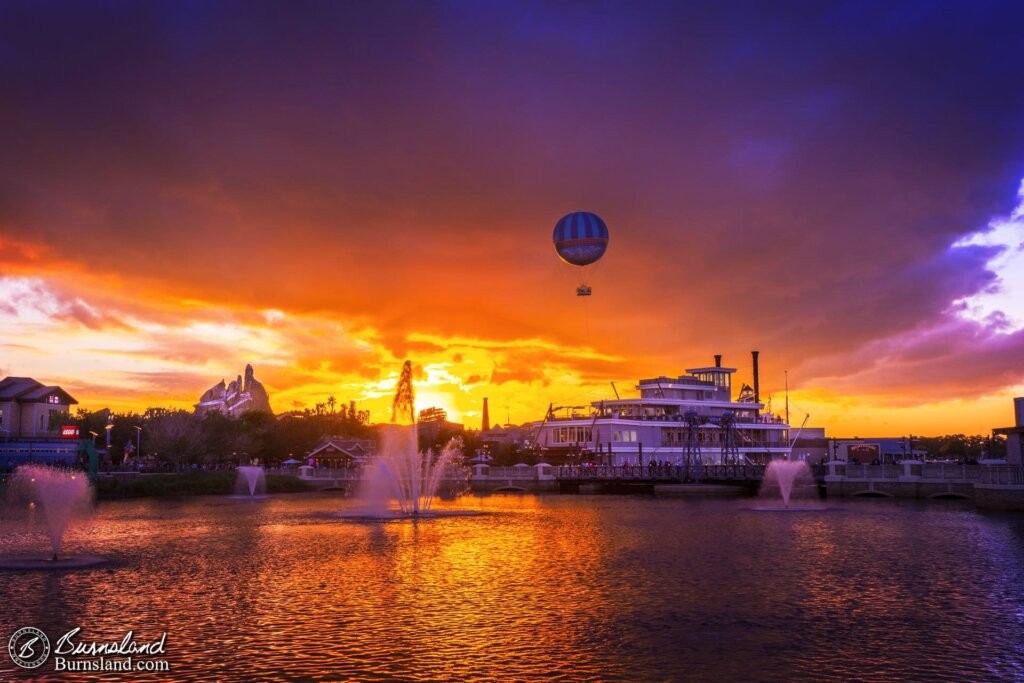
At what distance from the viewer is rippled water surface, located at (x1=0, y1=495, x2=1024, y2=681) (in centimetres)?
1886

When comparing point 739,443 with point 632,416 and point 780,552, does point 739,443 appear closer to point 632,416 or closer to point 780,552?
point 632,416

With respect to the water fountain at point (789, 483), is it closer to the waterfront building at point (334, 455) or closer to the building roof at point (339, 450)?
the waterfront building at point (334, 455)

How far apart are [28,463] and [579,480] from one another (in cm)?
6002

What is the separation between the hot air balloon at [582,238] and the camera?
7775 centimetres

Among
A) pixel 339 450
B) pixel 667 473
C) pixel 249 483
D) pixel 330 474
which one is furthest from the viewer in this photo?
pixel 339 450

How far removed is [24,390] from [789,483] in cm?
10024

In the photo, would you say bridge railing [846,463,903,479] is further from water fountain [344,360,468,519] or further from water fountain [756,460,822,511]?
water fountain [344,360,468,519]

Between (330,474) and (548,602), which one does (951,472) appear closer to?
(548,602)

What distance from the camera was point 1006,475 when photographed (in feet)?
192

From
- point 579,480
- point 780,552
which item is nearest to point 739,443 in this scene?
point 579,480

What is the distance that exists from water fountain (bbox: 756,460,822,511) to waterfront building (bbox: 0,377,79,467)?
3083 inches
